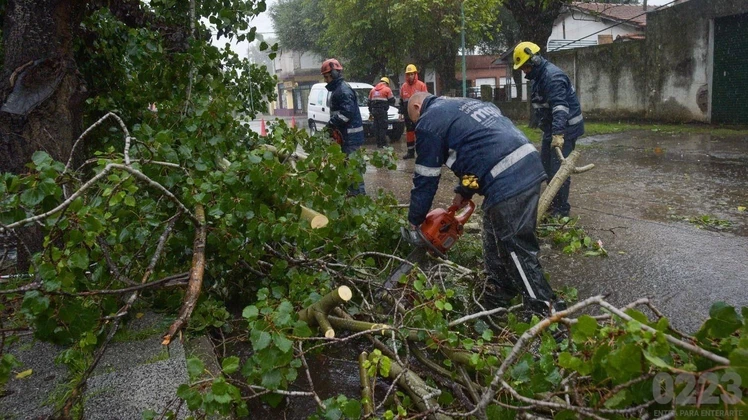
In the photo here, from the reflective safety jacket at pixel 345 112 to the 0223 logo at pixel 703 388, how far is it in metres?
5.86

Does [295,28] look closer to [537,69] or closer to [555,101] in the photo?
[537,69]

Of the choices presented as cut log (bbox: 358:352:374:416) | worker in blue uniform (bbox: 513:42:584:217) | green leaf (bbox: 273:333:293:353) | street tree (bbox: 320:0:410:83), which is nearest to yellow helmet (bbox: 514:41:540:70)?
worker in blue uniform (bbox: 513:42:584:217)

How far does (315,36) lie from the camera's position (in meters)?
35.2

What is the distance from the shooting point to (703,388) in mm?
1316

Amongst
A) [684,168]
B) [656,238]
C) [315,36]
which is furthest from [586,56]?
[315,36]

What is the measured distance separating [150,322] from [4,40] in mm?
2288

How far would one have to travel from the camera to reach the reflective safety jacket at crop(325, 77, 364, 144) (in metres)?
7.00

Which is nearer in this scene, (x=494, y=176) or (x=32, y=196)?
(x=32, y=196)

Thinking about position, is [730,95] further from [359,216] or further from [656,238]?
[359,216]

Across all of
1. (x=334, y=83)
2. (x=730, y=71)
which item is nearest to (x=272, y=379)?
(x=334, y=83)

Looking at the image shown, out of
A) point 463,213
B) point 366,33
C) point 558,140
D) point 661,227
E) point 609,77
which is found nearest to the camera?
point 463,213

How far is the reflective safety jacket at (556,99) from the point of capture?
19.2 feet

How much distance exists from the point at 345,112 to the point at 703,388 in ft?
19.8

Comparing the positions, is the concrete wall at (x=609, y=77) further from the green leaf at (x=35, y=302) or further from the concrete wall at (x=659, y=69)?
the green leaf at (x=35, y=302)
